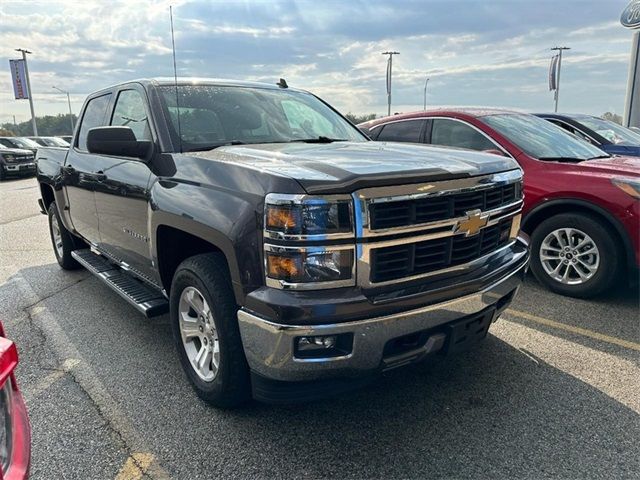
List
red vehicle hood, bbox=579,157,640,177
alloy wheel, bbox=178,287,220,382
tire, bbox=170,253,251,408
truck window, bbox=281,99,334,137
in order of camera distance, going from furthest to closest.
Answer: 1. red vehicle hood, bbox=579,157,640,177
2. truck window, bbox=281,99,334,137
3. alloy wheel, bbox=178,287,220,382
4. tire, bbox=170,253,251,408

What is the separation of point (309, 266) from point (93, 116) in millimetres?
3694

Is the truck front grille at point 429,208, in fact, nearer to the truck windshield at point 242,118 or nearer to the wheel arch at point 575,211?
the truck windshield at point 242,118

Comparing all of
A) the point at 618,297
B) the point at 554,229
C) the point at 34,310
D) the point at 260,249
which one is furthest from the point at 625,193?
the point at 34,310

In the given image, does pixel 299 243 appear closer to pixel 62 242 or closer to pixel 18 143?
pixel 62 242

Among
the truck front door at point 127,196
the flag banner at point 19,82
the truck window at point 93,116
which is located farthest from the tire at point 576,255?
the flag banner at point 19,82

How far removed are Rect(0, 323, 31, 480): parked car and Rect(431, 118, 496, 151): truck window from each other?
4.70m

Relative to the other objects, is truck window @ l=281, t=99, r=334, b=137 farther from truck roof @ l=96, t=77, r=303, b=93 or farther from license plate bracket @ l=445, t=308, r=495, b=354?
license plate bracket @ l=445, t=308, r=495, b=354

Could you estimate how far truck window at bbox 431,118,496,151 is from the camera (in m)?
5.34

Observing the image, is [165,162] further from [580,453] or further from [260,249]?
[580,453]

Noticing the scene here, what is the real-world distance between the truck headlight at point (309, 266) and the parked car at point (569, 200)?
319 centimetres

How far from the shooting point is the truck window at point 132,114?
11.5ft

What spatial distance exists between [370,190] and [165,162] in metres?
1.51

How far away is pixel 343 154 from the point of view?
2805mm

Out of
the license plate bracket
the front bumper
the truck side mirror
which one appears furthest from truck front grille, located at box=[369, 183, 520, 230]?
the truck side mirror
